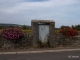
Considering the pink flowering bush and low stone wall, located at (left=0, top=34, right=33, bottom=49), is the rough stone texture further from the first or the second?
the pink flowering bush

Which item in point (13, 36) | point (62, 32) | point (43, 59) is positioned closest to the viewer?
point (43, 59)

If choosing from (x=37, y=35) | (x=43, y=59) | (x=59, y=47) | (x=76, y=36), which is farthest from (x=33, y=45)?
(x=43, y=59)

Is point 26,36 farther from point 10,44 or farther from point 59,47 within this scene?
point 59,47

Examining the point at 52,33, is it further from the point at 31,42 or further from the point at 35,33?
the point at 31,42

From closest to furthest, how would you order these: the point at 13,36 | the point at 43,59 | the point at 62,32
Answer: the point at 43,59 < the point at 13,36 < the point at 62,32

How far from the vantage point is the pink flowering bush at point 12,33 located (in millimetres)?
15852

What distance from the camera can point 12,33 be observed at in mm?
15898

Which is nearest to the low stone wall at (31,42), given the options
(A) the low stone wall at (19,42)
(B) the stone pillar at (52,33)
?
(A) the low stone wall at (19,42)

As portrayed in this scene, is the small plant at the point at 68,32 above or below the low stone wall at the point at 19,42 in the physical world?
above

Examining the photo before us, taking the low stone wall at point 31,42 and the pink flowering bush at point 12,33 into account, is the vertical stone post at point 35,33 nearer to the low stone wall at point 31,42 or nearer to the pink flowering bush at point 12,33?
the low stone wall at point 31,42

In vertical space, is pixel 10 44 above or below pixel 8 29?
below

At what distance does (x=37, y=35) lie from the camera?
54.1ft

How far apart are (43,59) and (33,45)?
5.62 m

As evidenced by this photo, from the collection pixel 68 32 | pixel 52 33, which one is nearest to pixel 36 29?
pixel 52 33
